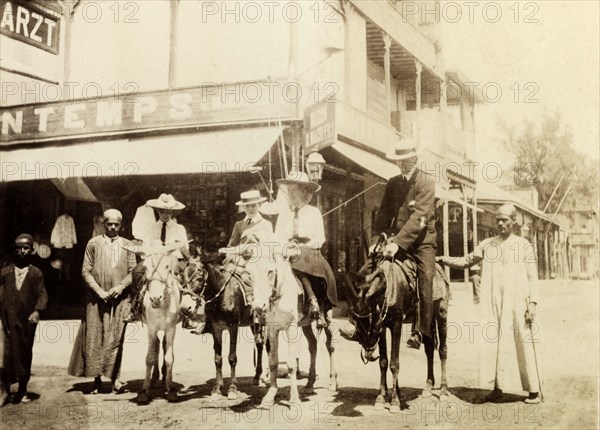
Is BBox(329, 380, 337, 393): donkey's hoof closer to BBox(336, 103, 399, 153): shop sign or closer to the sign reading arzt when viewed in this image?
BBox(336, 103, 399, 153): shop sign

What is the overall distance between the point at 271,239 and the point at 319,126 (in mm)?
3398

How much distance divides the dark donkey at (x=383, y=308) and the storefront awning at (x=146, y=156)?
12.5 feet

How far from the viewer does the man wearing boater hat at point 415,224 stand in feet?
15.6

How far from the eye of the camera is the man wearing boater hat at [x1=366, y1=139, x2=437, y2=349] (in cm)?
477

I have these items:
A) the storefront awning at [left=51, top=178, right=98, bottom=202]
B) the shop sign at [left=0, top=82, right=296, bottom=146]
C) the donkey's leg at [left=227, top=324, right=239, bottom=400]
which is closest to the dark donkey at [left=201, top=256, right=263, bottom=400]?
the donkey's leg at [left=227, top=324, right=239, bottom=400]

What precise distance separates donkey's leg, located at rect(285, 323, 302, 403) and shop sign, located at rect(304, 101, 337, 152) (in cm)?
366

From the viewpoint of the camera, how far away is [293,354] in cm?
486

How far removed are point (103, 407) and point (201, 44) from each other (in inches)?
269

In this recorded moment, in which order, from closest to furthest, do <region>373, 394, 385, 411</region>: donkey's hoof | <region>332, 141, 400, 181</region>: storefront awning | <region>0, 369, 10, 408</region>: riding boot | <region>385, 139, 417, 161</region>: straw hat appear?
1. <region>373, 394, 385, 411</region>: donkey's hoof
2. <region>385, 139, 417, 161</region>: straw hat
3. <region>0, 369, 10, 408</region>: riding boot
4. <region>332, 141, 400, 181</region>: storefront awning

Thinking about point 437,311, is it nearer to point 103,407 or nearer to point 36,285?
point 103,407

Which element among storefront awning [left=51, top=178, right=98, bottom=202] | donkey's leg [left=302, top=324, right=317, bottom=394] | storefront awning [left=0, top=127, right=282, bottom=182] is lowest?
donkey's leg [left=302, top=324, right=317, bottom=394]

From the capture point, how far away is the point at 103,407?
4973 mm

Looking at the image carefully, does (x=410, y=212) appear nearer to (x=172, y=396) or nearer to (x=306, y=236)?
(x=306, y=236)

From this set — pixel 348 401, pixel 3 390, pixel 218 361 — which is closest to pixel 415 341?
pixel 348 401
